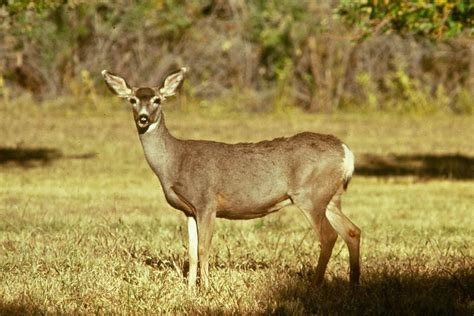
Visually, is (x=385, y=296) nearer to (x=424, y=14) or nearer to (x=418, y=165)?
(x=424, y=14)

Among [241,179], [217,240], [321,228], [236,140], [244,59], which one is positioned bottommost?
[236,140]

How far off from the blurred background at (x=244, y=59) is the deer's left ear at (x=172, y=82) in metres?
19.7

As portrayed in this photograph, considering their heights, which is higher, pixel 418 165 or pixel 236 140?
pixel 418 165

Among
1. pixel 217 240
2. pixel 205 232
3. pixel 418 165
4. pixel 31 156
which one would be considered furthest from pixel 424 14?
pixel 31 156

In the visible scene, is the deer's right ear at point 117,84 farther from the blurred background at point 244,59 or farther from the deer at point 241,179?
the blurred background at point 244,59

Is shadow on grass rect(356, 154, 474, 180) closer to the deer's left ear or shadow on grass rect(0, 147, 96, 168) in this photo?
shadow on grass rect(0, 147, 96, 168)

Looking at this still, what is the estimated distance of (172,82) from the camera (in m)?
9.08

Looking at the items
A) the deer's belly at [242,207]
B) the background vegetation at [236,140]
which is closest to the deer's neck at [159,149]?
the deer's belly at [242,207]

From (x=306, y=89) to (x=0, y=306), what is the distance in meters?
22.4

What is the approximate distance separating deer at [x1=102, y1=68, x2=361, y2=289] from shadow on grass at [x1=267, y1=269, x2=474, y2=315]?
0.25 meters

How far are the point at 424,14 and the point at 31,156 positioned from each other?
821cm

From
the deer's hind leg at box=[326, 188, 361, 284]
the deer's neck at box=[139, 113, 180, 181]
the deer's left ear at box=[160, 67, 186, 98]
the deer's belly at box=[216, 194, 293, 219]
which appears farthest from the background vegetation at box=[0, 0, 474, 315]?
the deer's left ear at box=[160, 67, 186, 98]

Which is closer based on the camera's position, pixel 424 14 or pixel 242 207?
pixel 242 207

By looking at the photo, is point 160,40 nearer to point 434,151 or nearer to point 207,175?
point 434,151
